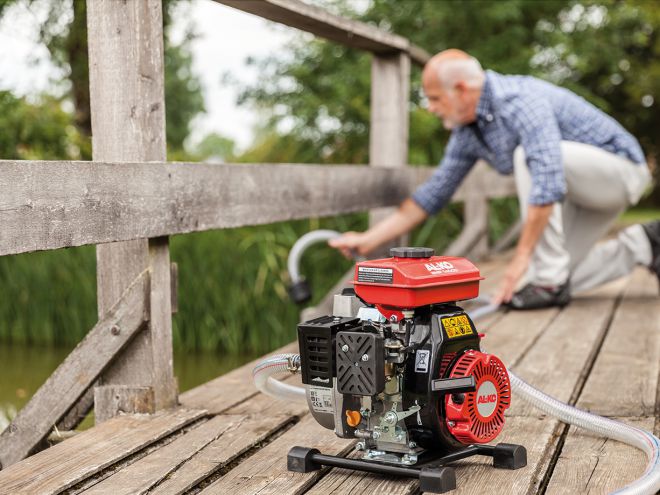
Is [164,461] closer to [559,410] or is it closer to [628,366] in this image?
[559,410]

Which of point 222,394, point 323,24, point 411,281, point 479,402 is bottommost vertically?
point 222,394

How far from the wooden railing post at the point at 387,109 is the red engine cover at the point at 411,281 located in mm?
2231

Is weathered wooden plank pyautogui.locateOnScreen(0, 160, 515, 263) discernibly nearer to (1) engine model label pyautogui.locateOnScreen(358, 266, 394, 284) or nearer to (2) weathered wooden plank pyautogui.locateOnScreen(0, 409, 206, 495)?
(2) weathered wooden plank pyautogui.locateOnScreen(0, 409, 206, 495)

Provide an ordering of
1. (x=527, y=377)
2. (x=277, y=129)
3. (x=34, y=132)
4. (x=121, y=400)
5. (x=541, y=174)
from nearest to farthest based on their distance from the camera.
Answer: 1. (x=121, y=400)
2. (x=527, y=377)
3. (x=541, y=174)
4. (x=34, y=132)
5. (x=277, y=129)

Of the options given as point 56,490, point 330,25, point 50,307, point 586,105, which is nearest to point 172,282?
point 56,490

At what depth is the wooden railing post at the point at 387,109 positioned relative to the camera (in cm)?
404

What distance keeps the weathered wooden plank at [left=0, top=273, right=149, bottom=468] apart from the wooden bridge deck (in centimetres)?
11

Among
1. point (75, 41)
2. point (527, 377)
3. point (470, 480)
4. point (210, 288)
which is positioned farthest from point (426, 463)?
point (75, 41)

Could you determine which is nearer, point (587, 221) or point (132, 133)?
point (132, 133)

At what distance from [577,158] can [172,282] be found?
1879 mm

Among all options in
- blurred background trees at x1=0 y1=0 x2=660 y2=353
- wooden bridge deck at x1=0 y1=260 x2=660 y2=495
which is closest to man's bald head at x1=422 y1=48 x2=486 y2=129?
wooden bridge deck at x1=0 y1=260 x2=660 y2=495

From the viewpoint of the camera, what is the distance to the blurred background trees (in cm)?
467

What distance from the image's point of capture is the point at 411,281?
5.49 feet

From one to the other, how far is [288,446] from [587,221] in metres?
2.34
